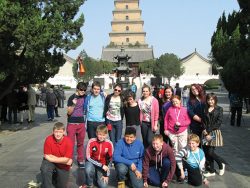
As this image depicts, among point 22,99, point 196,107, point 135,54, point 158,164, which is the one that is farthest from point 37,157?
point 135,54

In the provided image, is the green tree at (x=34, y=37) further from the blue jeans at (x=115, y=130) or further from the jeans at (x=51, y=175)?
the jeans at (x=51, y=175)

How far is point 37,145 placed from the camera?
11.2 meters

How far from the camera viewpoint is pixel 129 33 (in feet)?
284

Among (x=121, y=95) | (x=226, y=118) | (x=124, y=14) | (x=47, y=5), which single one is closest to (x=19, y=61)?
(x=47, y=5)

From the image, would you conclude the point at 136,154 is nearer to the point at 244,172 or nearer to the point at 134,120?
the point at 134,120

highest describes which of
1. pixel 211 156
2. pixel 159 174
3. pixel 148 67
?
pixel 148 67

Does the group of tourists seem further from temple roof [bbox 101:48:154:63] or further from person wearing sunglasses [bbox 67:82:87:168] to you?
temple roof [bbox 101:48:154:63]

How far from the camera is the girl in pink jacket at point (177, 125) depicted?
24.5ft

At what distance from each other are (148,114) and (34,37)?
5505 mm

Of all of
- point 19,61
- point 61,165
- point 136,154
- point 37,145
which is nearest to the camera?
point 61,165

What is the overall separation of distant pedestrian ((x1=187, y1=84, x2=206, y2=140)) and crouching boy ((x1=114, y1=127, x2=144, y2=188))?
4.36 ft

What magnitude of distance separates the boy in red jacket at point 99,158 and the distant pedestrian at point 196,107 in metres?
1.77

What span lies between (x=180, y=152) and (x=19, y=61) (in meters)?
7.73

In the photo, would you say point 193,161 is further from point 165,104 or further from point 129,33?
point 129,33
